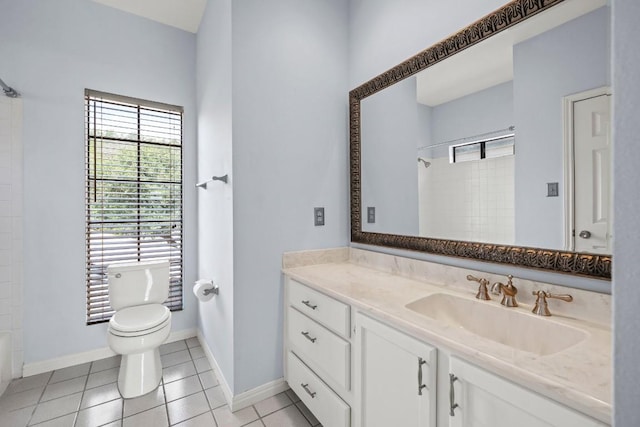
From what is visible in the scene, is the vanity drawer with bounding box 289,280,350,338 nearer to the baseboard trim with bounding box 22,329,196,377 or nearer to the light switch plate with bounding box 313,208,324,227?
the light switch plate with bounding box 313,208,324,227

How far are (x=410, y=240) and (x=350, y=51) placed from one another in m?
1.44

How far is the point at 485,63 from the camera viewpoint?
1340 millimetres

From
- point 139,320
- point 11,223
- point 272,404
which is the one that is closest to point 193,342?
point 139,320

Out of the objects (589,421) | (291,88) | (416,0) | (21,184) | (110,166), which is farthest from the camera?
(110,166)

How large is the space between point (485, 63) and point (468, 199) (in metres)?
0.63

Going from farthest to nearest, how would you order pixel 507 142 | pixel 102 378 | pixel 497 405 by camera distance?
1. pixel 102 378
2. pixel 507 142
3. pixel 497 405

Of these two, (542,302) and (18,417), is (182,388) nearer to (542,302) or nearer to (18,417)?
(18,417)

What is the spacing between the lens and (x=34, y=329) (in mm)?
2105

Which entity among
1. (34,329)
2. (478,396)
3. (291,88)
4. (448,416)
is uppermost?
(291,88)

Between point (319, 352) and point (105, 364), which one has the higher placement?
point (319, 352)

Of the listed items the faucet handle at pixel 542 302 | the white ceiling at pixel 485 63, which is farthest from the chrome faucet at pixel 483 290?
the white ceiling at pixel 485 63

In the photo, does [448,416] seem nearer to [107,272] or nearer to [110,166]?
[107,272]

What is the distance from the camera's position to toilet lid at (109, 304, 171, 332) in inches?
73.2

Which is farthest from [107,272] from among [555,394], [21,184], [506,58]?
[506,58]
